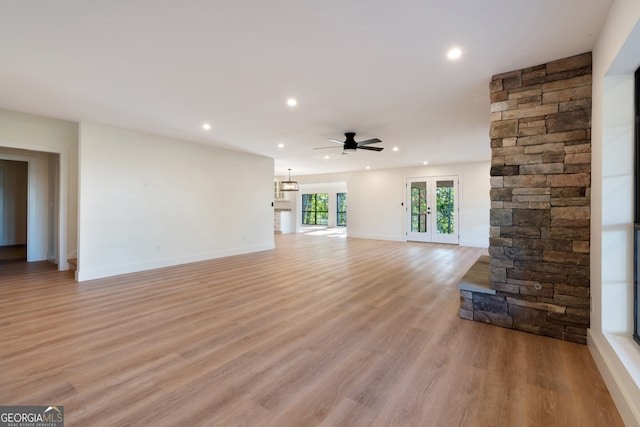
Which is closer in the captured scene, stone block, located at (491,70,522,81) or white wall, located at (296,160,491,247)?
stone block, located at (491,70,522,81)

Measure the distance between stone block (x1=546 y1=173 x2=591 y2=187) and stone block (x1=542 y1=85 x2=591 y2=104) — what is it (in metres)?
0.67

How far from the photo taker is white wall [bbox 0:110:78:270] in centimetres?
425

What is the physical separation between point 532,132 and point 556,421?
2.30 meters

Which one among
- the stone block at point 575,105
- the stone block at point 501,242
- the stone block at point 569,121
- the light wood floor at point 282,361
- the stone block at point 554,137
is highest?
the stone block at point 575,105

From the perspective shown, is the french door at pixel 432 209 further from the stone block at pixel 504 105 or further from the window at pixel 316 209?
→ the window at pixel 316 209

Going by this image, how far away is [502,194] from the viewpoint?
2.74 metres

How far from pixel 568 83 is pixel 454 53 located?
3.50 ft

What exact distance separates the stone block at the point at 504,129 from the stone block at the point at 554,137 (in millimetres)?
106

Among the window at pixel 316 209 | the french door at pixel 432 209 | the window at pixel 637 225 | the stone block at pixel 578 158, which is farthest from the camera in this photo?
the window at pixel 316 209

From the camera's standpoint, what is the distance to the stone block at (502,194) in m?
2.71

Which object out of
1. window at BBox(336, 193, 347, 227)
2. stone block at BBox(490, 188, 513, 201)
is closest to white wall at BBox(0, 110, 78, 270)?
stone block at BBox(490, 188, 513, 201)

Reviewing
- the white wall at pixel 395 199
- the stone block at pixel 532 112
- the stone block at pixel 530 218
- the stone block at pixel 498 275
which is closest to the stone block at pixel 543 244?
the stone block at pixel 530 218

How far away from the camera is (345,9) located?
1948 millimetres

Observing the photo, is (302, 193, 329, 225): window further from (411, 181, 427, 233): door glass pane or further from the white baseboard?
the white baseboard
